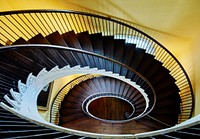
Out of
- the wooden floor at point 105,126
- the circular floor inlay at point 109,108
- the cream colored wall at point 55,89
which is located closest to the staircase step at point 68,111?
the wooden floor at point 105,126

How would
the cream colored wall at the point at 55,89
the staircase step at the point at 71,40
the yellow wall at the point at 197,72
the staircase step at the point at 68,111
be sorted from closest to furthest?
the staircase step at the point at 71,40
the yellow wall at the point at 197,72
the cream colored wall at the point at 55,89
the staircase step at the point at 68,111

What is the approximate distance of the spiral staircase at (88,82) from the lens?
298cm

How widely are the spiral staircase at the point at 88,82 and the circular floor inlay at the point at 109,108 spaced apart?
0.04 metres

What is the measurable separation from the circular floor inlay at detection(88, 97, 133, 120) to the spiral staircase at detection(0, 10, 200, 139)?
0.13ft

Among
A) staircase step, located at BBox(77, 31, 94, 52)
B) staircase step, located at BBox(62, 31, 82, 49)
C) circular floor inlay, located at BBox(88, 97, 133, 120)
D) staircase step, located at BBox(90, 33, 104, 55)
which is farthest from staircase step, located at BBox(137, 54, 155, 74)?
circular floor inlay, located at BBox(88, 97, 133, 120)

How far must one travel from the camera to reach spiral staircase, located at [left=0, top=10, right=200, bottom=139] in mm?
2982

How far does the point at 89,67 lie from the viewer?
5609 mm

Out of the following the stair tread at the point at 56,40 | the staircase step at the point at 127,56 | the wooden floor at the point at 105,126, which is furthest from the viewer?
the wooden floor at the point at 105,126

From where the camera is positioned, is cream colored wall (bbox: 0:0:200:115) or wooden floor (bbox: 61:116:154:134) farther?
wooden floor (bbox: 61:116:154:134)

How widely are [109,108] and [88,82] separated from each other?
4.58 ft

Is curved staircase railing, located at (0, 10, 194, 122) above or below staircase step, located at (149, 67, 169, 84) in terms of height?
above

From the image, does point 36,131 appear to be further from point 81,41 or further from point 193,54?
point 193,54

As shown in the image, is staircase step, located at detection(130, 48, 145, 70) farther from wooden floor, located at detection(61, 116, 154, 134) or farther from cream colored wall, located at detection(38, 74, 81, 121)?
cream colored wall, located at detection(38, 74, 81, 121)

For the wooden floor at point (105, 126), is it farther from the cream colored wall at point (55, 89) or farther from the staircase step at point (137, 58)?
the staircase step at point (137, 58)
